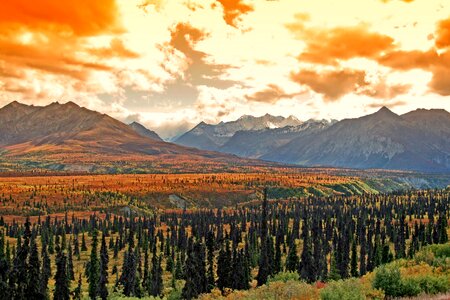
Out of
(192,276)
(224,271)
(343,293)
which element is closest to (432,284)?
(343,293)

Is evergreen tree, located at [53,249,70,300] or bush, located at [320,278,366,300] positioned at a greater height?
bush, located at [320,278,366,300]

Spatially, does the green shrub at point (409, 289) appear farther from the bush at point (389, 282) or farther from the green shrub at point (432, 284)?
the green shrub at point (432, 284)

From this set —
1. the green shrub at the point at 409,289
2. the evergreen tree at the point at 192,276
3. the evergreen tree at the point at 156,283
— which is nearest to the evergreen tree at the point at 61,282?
the evergreen tree at the point at 192,276

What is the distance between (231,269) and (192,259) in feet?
92.9

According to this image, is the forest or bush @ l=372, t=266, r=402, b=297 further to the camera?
the forest

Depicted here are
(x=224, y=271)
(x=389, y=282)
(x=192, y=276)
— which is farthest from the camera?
(x=224, y=271)

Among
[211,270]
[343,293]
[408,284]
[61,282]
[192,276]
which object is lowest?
[211,270]

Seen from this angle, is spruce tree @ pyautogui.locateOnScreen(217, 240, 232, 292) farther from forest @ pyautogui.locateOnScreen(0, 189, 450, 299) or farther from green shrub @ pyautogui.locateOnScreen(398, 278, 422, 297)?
green shrub @ pyautogui.locateOnScreen(398, 278, 422, 297)

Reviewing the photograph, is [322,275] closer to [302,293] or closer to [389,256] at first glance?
[389,256]

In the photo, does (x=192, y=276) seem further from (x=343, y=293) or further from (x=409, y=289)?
(x=343, y=293)

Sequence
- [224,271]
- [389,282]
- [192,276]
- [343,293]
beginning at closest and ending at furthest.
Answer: [343,293] → [389,282] → [192,276] → [224,271]

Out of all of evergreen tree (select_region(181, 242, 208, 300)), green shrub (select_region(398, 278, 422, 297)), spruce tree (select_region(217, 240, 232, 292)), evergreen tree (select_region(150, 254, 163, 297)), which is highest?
green shrub (select_region(398, 278, 422, 297))

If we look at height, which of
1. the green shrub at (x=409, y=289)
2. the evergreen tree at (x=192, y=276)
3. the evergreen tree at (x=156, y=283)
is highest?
the green shrub at (x=409, y=289)

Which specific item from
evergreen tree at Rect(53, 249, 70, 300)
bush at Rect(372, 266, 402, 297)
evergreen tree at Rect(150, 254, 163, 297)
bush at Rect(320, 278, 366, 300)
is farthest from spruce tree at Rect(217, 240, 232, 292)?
bush at Rect(320, 278, 366, 300)
